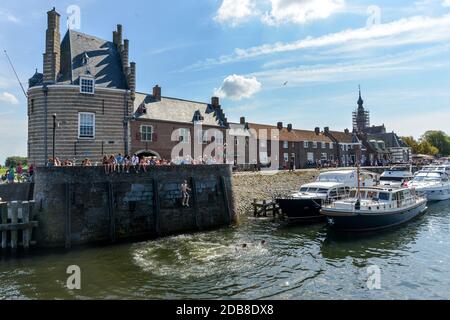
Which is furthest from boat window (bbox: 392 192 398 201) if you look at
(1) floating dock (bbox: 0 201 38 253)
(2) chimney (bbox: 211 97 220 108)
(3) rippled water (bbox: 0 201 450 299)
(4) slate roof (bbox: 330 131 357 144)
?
(4) slate roof (bbox: 330 131 357 144)

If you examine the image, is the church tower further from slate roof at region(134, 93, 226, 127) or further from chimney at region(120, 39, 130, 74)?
chimney at region(120, 39, 130, 74)

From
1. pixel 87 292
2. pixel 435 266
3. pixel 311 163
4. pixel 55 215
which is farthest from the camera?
pixel 311 163

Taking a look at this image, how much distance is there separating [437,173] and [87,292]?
43289 millimetres

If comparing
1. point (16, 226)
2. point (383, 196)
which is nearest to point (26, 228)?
point (16, 226)

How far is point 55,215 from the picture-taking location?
19.1 metres

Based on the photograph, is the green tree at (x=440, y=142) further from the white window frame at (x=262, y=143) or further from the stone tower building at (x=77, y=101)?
the stone tower building at (x=77, y=101)

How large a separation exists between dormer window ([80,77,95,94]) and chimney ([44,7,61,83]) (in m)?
2.03

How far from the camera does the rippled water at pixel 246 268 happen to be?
12719 mm

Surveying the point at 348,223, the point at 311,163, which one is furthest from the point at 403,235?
the point at 311,163

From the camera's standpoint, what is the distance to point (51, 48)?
27.1 m

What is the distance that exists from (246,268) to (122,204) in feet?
31.2

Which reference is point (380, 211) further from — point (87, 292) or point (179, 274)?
point (87, 292)

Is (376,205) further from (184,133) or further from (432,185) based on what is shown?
(184,133)

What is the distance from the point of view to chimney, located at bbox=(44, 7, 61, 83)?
88.0 feet
